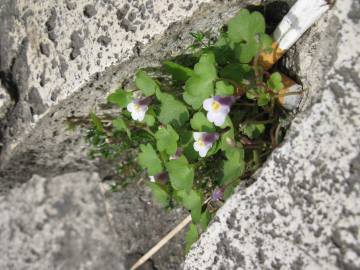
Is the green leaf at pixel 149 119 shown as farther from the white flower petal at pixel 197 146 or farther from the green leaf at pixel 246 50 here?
the green leaf at pixel 246 50

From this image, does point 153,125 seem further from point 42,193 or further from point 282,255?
point 42,193

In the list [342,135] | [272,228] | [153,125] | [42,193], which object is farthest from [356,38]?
[42,193]

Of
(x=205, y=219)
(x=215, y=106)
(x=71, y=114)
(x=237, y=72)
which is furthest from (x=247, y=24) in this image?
(x=71, y=114)

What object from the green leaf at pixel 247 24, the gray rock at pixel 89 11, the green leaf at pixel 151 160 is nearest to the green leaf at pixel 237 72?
the green leaf at pixel 247 24

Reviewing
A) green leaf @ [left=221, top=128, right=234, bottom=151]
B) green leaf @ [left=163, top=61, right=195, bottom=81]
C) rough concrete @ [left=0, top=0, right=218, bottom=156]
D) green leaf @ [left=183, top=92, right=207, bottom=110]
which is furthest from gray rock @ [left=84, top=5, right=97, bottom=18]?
green leaf @ [left=221, top=128, right=234, bottom=151]

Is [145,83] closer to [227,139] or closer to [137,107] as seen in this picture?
[137,107]

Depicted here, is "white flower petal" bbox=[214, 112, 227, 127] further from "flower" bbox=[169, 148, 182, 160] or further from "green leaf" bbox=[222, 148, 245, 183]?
"flower" bbox=[169, 148, 182, 160]
